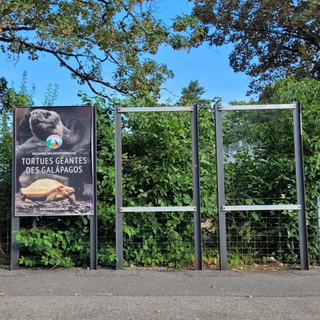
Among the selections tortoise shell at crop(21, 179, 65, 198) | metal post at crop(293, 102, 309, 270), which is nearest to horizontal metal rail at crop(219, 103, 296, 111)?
metal post at crop(293, 102, 309, 270)

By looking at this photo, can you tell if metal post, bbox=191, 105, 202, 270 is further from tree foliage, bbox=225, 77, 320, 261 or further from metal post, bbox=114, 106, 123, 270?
metal post, bbox=114, 106, 123, 270

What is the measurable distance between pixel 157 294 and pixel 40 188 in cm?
240

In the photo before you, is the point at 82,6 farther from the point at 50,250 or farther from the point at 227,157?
the point at 50,250

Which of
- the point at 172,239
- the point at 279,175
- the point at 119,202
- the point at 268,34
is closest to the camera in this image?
the point at 119,202

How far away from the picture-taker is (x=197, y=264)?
5.44 m

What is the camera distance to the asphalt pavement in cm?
365

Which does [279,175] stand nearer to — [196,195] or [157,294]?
[196,195]

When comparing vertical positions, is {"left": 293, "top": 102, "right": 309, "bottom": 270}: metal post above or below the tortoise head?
below

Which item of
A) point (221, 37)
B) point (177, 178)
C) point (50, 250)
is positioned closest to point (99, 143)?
point (177, 178)

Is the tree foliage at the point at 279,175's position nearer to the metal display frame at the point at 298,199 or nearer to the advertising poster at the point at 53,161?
the metal display frame at the point at 298,199

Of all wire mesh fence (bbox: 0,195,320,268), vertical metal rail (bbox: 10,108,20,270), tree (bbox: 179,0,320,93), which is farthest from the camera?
tree (bbox: 179,0,320,93)

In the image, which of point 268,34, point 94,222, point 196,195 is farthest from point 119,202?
point 268,34

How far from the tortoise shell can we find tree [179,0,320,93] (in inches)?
534

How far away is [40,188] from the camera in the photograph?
18.0 feet
